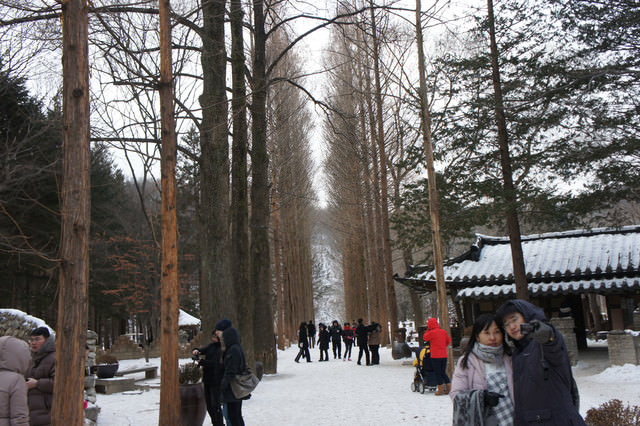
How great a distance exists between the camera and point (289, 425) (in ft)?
27.0

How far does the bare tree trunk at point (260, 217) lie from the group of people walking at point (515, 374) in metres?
12.3

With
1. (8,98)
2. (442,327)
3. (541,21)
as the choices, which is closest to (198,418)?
(442,327)

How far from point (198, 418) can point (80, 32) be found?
17.8 ft

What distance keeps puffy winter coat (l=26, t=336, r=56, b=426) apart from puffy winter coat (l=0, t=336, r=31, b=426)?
92 cm

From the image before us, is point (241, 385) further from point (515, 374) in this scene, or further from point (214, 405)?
point (515, 374)

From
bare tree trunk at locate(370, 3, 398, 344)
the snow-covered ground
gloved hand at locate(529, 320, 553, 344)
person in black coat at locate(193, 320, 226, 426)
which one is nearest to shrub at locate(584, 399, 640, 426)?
the snow-covered ground

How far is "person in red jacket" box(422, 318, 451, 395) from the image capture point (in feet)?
35.7

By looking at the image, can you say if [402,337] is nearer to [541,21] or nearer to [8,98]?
[541,21]

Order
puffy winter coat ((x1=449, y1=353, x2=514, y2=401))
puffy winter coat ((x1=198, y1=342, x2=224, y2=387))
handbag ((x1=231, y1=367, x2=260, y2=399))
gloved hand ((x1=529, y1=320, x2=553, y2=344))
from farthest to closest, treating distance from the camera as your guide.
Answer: puffy winter coat ((x1=198, y1=342, x2=224, y2=387)) < handbag ((x1=231, y1=367, x2=260, y2=399)) < puffy winter coat ((x1=449, y1=353, x2=514, y2=401)) < gloved hand ((x1=529, y1=320, x2=553, y2=344))

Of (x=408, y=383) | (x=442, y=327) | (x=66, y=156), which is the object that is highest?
(x=66, y=156)

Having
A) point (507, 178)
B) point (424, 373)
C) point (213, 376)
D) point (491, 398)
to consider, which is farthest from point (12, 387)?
point (507, 178)

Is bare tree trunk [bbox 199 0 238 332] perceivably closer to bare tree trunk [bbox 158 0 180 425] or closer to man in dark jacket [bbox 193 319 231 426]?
man in dark jacket [bbox 193 319 231 426]

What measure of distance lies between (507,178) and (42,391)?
1228 cm

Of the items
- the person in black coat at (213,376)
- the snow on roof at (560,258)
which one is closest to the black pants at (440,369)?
the person in black coat at (213,376)
